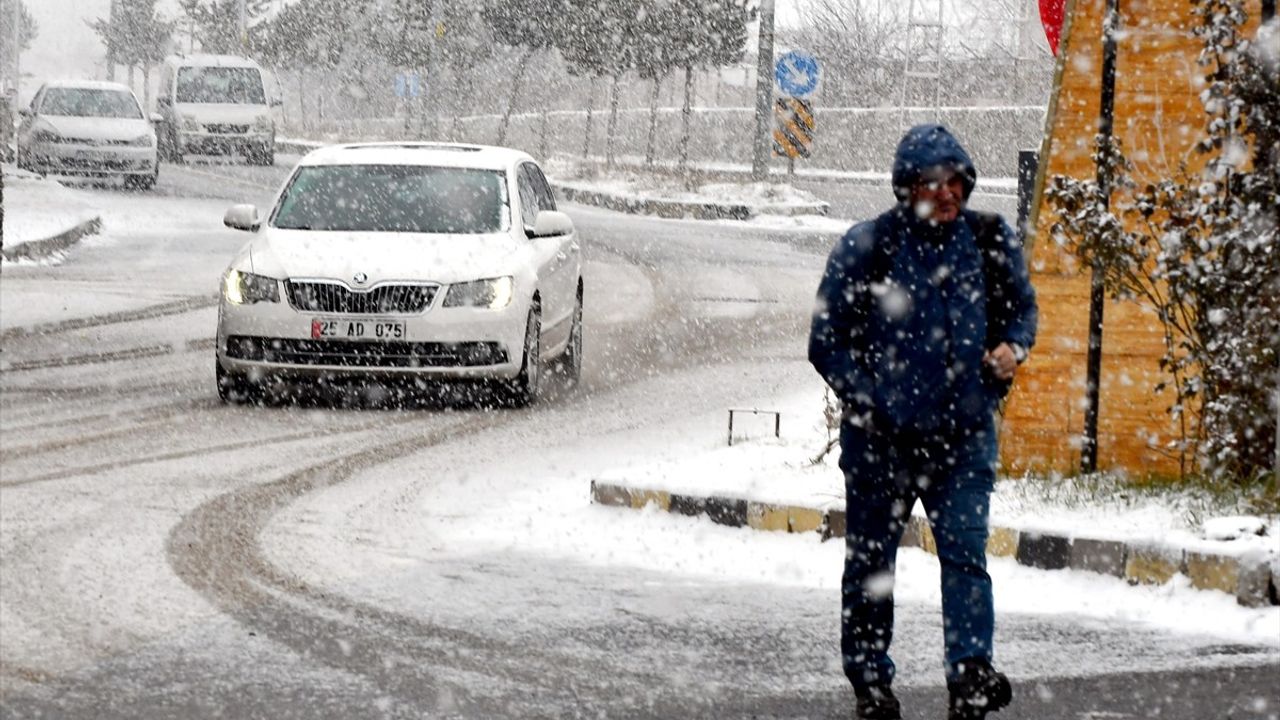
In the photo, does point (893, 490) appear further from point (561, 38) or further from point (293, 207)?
point (561, 38)

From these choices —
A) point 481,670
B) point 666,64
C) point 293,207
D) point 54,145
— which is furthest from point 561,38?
point 481,670

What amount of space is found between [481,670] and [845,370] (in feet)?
4.70

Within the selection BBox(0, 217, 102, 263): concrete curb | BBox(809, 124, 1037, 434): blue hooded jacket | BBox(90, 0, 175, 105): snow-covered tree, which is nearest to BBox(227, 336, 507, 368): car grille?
BBox(809, 124, 1037, 434): blue hooded jacket

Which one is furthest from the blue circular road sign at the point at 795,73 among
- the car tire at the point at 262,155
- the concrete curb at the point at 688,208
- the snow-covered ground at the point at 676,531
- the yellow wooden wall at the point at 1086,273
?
the yellow wooden wall at the point at 1086,273

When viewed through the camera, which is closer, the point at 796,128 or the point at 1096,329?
the point at 1096,329

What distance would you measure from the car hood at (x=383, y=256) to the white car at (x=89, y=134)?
20317 mm

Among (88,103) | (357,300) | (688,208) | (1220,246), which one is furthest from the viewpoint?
(88,103)

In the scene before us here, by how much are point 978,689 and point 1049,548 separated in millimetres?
2446

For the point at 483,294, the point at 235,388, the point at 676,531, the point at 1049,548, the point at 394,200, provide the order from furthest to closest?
the point at 394,200
the point at 235,388
the point at 483,294
the point at 676,531
the point at 1049,548

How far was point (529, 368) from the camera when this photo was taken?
477 inches

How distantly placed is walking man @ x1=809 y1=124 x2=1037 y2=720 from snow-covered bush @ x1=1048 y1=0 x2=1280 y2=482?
9.99 ft

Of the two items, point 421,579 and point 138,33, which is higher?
point 138,33

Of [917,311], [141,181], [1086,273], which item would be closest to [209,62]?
[141,181]

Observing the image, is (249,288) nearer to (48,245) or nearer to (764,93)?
(48,245)
